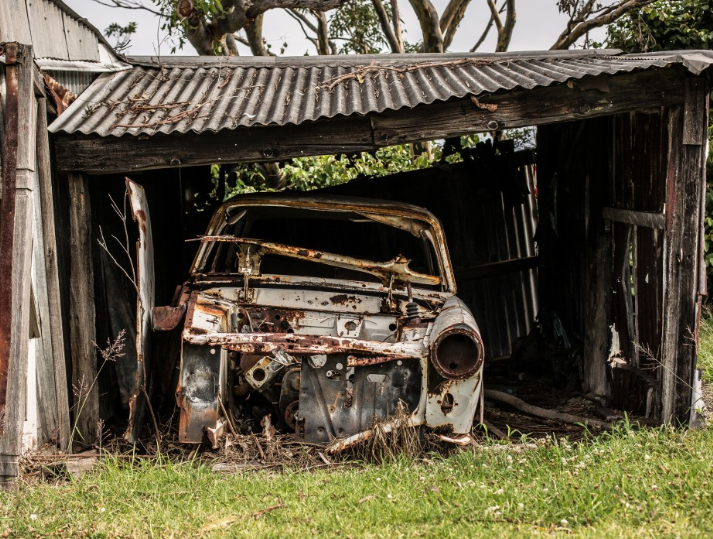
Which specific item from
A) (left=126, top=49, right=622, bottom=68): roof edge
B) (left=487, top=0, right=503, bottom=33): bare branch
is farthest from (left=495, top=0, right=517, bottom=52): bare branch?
(left=126, top=49, right=622, bottom=68): roof edge

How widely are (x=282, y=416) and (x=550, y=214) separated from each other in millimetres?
4221

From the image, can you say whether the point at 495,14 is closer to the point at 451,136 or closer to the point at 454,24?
the point at 454,24

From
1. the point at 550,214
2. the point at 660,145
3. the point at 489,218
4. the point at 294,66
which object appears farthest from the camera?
the point at 489,218

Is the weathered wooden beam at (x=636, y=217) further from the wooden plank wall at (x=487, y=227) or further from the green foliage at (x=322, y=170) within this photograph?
the green foliage at (x=322, y=170)

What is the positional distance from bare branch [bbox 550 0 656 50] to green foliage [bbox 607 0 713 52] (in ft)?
6.28

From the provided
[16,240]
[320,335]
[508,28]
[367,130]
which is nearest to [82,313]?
[16,240]

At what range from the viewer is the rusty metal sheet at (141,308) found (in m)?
4.85

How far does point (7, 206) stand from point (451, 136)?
2911mm

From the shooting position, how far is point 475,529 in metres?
3.62

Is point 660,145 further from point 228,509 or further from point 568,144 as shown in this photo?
point 228,509

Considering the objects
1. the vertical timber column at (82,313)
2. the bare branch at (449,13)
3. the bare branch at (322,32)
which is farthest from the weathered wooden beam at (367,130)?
the bare branch at (322,32)

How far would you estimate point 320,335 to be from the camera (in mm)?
5055

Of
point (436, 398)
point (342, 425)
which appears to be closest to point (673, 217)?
point (436, 398)

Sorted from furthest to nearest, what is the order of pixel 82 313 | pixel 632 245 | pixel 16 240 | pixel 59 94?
Answer: pixel 632 245 → pixel 59 94 → pixel 82 313 → pixel 16 240
